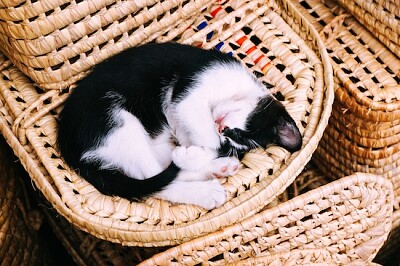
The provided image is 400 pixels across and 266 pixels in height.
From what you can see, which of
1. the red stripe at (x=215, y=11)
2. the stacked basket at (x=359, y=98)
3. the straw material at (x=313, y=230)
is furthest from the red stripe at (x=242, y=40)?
the straw material at (x=313, y=230)

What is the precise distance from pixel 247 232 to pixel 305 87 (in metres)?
0.37

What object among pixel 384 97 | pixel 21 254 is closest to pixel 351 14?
pixel 384 97

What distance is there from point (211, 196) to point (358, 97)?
1.51 ft

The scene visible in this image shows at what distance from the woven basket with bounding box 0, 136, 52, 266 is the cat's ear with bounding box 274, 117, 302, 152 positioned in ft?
2.12

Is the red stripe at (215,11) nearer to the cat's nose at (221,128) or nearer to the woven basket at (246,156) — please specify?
the woven basket at (246,156)

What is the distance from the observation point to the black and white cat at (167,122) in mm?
1124

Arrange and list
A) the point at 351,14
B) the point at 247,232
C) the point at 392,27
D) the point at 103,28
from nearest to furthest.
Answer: the point at 247,232, the point at 103,28, the point at 392,27, the point at 351,14

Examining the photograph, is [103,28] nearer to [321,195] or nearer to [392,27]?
[321,195]

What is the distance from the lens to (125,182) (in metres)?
1.11

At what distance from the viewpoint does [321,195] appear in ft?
3.60

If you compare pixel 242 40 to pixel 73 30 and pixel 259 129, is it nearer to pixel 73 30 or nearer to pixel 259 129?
pixel 259 129

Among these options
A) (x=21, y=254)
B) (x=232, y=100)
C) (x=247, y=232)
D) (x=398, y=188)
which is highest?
(x=232, y=100)

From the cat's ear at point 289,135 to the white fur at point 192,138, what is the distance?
0.10 metres

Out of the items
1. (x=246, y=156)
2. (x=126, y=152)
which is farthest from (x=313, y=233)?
(x=126, y=152)
